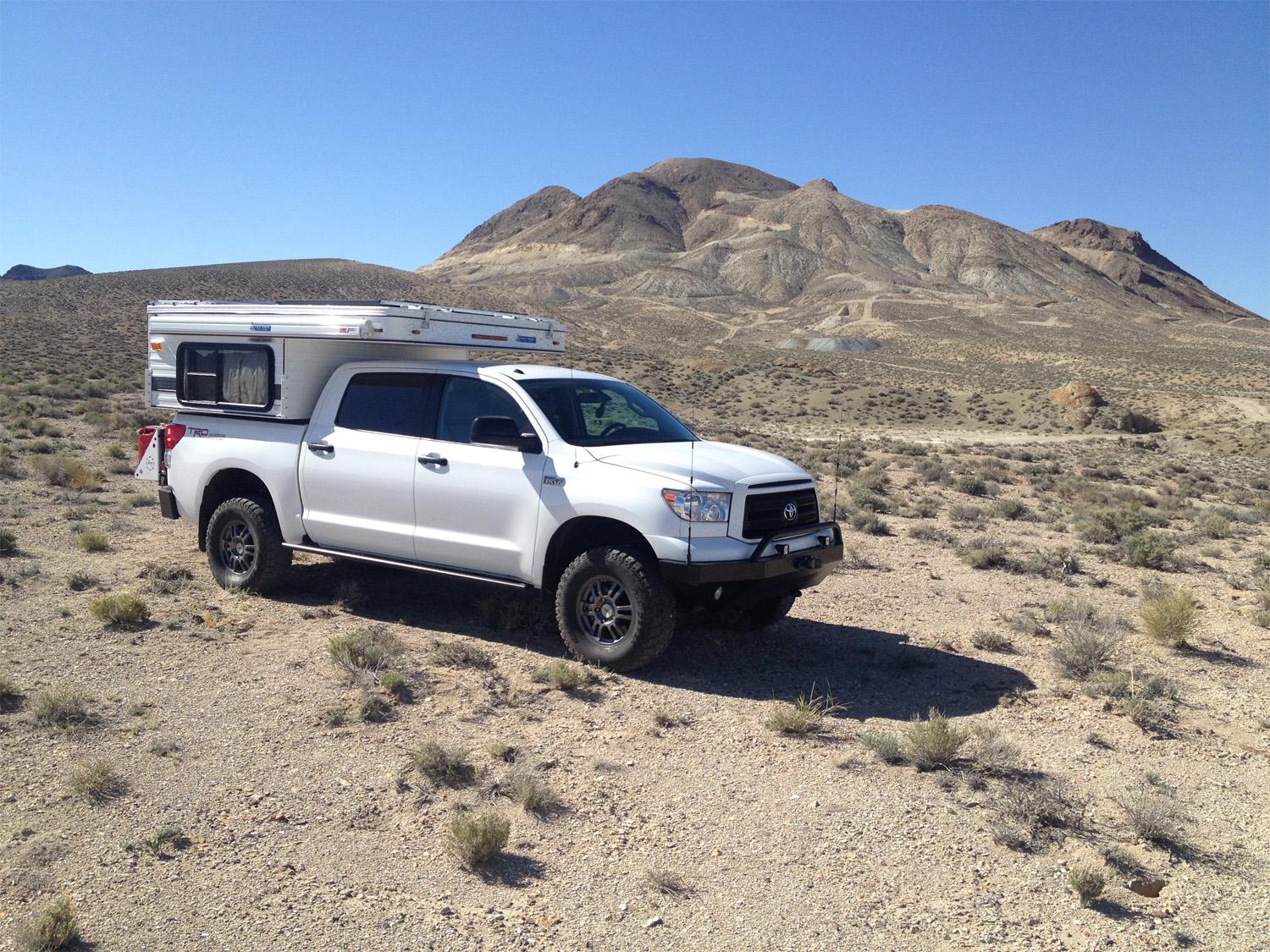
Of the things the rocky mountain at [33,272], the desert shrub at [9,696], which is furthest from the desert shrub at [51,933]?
the rocky mountain at [33,272]

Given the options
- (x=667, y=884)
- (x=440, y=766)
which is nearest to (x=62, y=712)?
(x=440, y=766)

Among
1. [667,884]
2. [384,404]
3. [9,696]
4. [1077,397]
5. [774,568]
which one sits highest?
[1077,397]

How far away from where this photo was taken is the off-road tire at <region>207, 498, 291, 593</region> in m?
8.41

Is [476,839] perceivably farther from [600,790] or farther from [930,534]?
[930,534]

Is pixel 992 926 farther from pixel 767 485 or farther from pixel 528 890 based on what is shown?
pixel 767 485

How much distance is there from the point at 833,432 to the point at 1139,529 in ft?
64.3

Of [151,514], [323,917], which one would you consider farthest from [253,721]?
[151,514]

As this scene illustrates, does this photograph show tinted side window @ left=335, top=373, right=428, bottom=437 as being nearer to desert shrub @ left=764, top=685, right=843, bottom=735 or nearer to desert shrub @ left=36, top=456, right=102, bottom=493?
desert shrub @ left=764, top=685, right=843, bottom=735

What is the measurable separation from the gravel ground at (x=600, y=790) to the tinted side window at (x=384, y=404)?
1588mm

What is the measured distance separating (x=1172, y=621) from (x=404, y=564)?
6.09 meters

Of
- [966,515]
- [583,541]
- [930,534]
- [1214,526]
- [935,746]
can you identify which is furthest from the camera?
[966,515]

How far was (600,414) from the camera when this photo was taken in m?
7.66

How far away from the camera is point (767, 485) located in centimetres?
684

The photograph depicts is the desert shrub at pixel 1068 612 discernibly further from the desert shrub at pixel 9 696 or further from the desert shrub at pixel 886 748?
the desert shrub at pixel 9 696
